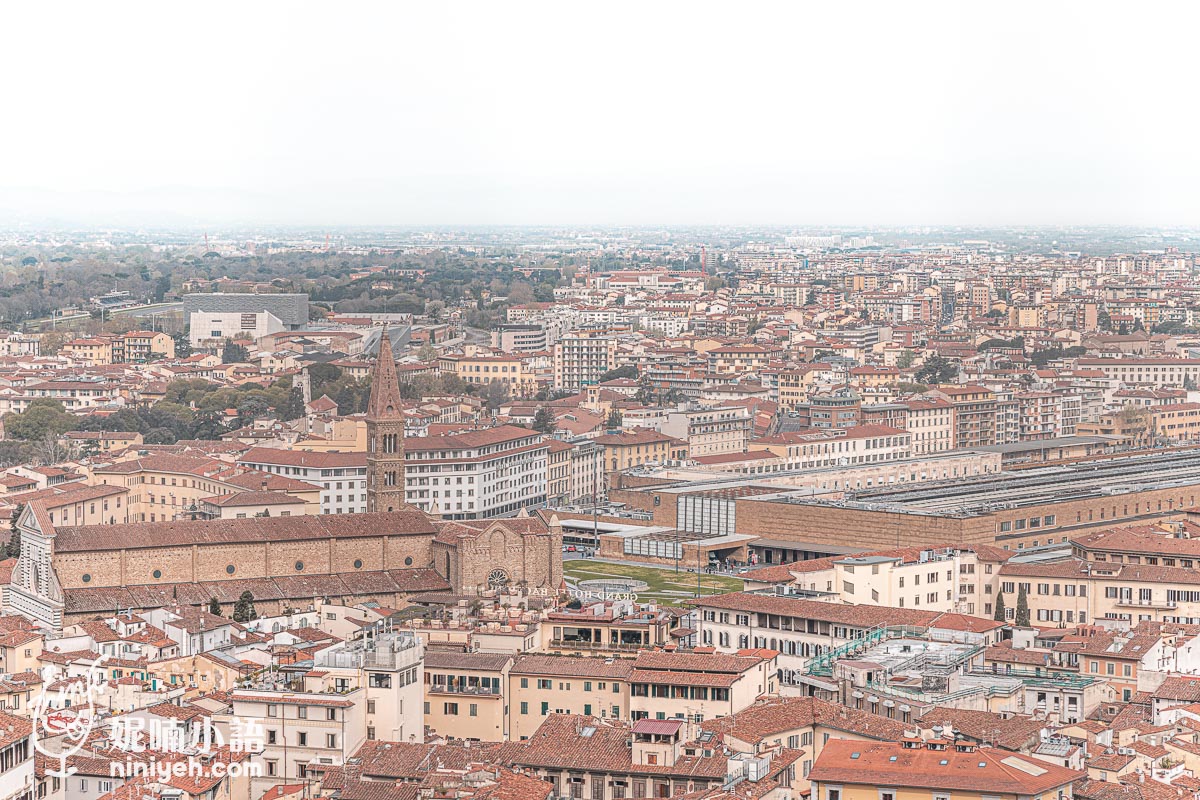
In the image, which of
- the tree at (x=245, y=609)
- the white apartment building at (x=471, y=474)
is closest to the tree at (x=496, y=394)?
the white apartment building at (x=471, y=474)

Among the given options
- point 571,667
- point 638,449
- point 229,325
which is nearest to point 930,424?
point 638,449

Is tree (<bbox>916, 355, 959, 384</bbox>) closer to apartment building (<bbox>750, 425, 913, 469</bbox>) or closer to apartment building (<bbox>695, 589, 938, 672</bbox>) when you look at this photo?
apartment building (<bbox>750, 425, 913, 469</bbox>)

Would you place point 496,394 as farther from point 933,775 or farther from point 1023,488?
point 933,775

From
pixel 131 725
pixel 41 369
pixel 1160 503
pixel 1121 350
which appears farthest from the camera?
pixel 1121 350

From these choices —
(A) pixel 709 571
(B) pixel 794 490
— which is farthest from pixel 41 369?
(A) pixel 709 571

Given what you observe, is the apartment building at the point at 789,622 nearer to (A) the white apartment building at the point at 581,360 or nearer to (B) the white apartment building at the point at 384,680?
(B) the white apartment building at the point at 384,680

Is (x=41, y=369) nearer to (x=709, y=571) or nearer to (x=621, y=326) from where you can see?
(x=621, y=326)
